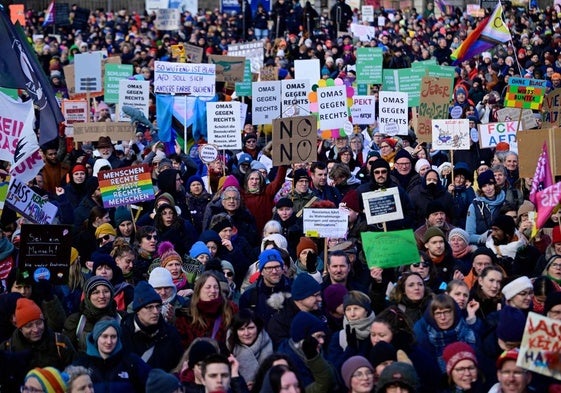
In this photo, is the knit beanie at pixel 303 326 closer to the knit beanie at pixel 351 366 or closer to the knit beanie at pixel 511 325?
the knit beanie at pixel 351 366

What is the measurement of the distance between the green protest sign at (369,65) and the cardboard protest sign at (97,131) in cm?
533

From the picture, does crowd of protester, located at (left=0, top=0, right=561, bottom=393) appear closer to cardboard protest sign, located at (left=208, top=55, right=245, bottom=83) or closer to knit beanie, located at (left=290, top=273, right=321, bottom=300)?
knit beanie, located at (left=290, top=273, right=321, bottom=300)

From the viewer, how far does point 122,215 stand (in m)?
13.4

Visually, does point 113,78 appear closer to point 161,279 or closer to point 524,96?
point 524,96

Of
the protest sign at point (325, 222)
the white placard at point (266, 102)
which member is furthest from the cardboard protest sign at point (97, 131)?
the protest sign at point (325, 222)

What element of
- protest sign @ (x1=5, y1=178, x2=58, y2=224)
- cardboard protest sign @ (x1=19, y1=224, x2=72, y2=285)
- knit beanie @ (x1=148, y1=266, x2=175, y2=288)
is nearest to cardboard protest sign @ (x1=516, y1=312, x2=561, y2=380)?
knit beanie @ (x1=148, y1=266, x2=175, y2=288)

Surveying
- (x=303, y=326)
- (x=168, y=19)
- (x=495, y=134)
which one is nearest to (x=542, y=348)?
(x=303, y=326)

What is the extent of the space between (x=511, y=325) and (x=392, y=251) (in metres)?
1.87

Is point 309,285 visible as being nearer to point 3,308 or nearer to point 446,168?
point 3,308

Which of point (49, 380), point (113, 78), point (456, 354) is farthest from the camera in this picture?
point (113, 78)

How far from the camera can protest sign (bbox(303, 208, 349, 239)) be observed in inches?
480

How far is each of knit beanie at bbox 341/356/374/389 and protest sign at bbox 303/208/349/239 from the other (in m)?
4.08

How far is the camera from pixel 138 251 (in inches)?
467

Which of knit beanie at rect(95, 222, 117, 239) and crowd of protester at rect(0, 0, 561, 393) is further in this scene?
knit beanie at rect(95, 222, 117, 239)
